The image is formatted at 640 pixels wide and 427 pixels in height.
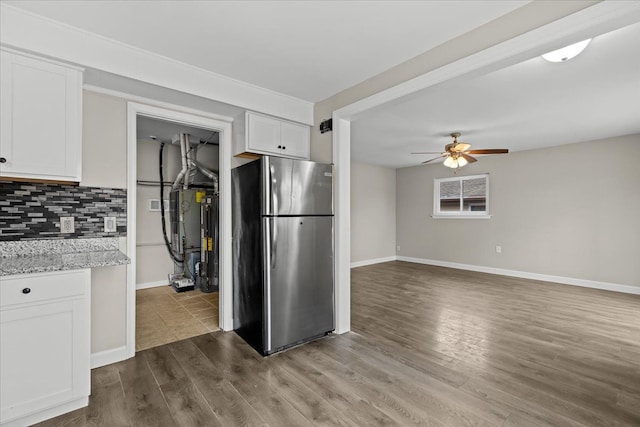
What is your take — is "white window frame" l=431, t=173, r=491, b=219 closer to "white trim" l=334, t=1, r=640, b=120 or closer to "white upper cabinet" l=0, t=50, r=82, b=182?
"white trim" l=334, t=1, r=640, b=120

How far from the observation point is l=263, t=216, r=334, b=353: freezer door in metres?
2.53

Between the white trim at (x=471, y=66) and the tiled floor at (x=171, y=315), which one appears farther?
the tiled floor at (x=171, y=315)

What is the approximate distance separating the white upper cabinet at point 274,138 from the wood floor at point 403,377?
192 cm

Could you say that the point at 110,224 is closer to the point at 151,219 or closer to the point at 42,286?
the point at 42,286

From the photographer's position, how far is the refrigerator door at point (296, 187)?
2518mm

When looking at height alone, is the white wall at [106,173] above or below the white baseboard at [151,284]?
above

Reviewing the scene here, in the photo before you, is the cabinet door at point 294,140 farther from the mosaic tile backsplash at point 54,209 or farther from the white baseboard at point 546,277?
the white baseboard at point 546,277

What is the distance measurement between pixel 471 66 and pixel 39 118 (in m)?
2.87

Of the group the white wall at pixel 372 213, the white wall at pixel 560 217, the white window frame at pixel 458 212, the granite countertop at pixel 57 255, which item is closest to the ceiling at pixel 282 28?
the granite countertop at pixel 57 255

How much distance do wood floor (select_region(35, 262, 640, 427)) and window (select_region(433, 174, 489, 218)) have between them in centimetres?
313

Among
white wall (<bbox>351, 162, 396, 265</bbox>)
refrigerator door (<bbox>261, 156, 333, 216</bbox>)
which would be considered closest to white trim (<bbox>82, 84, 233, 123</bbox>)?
refrigerator door (<bbox>261, 156, 333, 216</bbox>)

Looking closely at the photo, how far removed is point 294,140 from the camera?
320 centimetres

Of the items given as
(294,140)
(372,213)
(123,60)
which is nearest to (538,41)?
(294,140)

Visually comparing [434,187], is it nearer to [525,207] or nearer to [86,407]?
[525,207]
